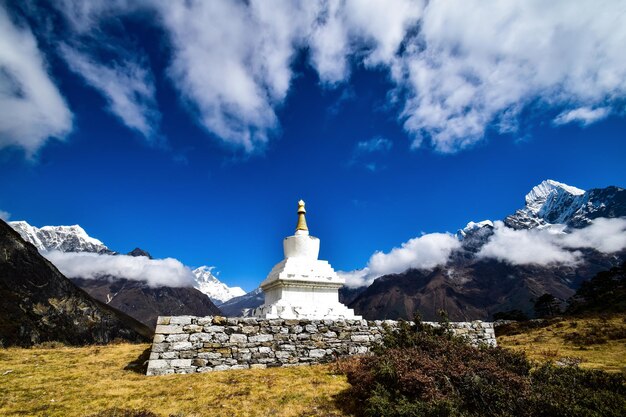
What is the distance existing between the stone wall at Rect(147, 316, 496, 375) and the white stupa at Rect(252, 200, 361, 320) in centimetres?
218

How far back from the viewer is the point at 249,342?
34.4 feet

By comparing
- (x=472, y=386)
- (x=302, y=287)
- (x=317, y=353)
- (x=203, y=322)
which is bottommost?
(x=472, y=386)

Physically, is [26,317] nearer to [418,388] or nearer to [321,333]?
[321,333]

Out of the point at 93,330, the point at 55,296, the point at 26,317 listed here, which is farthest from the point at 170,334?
the point at 93,330

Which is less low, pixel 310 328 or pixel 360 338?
pixel 310 328

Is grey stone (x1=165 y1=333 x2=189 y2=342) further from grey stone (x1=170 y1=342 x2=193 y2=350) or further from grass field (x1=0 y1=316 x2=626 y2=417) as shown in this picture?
grass field (x1=0 y1=316 x2=626 y2=417)

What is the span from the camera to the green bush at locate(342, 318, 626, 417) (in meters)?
5.34

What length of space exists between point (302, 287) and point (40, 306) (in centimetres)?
Result: 5232

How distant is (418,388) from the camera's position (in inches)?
264

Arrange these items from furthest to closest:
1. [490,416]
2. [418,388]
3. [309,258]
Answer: [309,258]
[418,388]
[490,416]

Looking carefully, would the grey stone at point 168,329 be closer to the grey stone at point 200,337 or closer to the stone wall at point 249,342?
the stone wall at point 249,342

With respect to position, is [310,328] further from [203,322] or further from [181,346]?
[181,346]

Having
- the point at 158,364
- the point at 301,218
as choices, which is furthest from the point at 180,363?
the point at 301,218

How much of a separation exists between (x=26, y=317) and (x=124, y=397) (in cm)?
4329
